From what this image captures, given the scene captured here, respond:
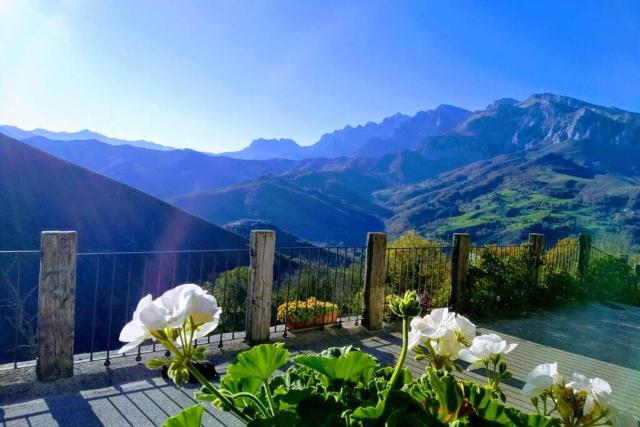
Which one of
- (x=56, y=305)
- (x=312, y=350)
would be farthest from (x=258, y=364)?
(x=312, y=350)

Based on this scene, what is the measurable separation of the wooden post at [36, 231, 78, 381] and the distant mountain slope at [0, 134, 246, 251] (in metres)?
30.9

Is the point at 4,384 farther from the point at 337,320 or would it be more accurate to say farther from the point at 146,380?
the point at 337,320

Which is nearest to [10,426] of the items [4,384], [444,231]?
[4,384]

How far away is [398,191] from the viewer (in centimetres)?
11950

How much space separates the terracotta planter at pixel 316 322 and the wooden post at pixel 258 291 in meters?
0.45

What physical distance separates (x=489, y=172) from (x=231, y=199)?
215 ft

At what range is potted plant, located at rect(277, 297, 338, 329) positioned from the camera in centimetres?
471

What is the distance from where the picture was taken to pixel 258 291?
4.24 metres

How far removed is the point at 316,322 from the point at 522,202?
78.7 meters

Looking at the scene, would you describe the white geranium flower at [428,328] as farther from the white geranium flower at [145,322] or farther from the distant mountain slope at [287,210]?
the distant mountain slope at [287,210]

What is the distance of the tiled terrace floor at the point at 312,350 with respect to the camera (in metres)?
2.77

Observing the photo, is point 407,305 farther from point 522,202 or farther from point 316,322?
point 522,202

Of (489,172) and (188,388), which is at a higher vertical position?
(489,172)

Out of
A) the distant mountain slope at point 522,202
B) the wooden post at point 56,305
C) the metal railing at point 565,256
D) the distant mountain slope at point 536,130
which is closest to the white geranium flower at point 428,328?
the wooden post at point 56,305
